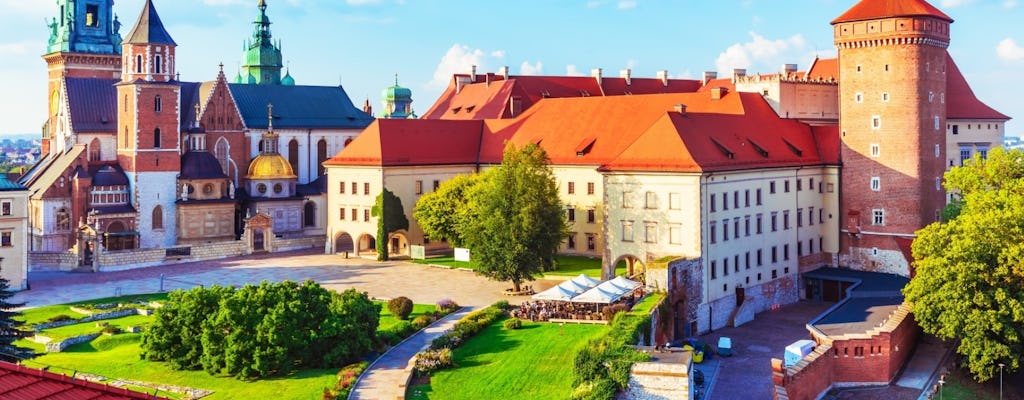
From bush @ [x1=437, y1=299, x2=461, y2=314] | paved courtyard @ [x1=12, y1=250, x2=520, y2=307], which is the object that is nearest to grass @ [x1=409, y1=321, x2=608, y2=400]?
bush @ [x1=437, y1=299, x2=461, y2=314]

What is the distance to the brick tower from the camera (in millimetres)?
79688

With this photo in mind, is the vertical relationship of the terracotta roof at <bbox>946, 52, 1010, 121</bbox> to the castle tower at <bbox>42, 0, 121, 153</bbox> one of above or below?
below

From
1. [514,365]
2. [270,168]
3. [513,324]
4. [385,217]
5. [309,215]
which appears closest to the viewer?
[514,365]

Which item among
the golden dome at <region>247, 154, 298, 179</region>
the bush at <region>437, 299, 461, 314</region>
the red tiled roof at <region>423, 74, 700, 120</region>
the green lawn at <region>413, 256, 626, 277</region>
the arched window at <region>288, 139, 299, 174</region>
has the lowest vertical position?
the bush at <region>437, 299, 461, 314</region>

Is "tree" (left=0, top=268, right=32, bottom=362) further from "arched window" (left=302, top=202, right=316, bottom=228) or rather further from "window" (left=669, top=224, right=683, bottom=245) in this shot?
"arched window" (left=302, top=202, right=316, bottom=228)

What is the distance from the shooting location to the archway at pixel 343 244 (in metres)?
76.2

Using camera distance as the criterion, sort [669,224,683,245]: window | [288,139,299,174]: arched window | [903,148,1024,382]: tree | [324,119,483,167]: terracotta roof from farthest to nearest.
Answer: [288,139,299,174]: arched window → [324,119,483,167]: terracotta roof → [669,224,683,245]: window → [903,148,1024,382]: tree

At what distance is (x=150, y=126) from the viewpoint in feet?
263

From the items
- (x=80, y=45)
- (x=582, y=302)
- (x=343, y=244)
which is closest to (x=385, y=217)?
(x=343, y=244)

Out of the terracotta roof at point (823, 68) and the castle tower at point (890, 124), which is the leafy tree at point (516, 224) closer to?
the castle tower at point (890, 124)

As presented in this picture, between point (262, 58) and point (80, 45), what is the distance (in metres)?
24.5

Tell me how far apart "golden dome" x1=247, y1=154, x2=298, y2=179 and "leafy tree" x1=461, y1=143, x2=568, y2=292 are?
32557 millimetres

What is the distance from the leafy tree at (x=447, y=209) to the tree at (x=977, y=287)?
28.9 m

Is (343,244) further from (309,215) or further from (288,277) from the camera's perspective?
(288,277)
